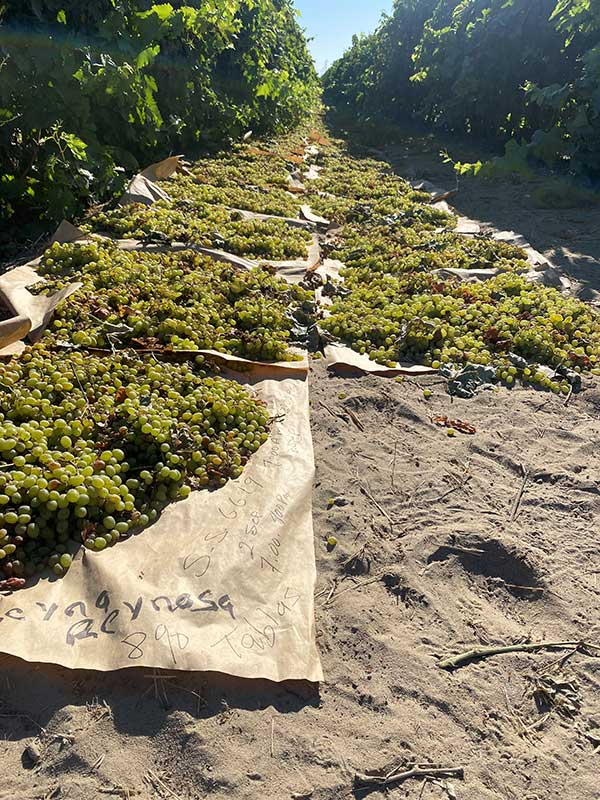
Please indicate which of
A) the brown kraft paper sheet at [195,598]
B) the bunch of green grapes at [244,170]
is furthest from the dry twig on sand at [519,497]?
the bunch of green grapes at [244,170]

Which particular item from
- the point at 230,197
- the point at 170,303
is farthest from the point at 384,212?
the point at 170,303

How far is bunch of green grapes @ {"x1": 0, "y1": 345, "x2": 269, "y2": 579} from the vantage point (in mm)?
A: 2703

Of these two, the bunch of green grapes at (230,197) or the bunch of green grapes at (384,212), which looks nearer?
the bunch of green grapes at (230,197)

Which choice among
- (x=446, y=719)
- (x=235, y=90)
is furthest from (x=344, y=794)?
(x=235, y=90)

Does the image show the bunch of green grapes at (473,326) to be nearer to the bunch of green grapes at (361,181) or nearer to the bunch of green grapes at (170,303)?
the bunch of green grapes at (170,303)

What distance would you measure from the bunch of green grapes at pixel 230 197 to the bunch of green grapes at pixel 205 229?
642mm

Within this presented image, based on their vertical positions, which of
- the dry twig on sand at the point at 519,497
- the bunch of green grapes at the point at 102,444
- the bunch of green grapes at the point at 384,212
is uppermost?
the bunch of green grapes at the point at 102,444

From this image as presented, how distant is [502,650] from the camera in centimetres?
262

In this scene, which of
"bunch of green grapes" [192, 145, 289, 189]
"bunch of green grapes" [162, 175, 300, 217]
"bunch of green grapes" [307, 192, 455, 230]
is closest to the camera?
"bunch of green grapes" [162, 175, 300, 217]

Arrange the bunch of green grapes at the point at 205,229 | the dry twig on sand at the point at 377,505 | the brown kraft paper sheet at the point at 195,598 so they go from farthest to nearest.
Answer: the bunch of green grapes at the point at 205,229
the dry twig on sand at the point at 377,505
the brown kraft paper sheet at the point at 195,598

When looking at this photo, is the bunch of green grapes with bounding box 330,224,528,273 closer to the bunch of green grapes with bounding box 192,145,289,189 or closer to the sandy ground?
the bunch of green grapes with bounding box 192,145,289,189

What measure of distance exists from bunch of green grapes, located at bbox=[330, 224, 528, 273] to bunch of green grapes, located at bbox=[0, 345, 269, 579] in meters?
3.68

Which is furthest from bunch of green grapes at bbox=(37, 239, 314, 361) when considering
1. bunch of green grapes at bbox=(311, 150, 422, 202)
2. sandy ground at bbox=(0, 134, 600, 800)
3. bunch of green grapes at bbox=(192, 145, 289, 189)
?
bunch of green grapes at bbox=(311, 150, 422, 202)

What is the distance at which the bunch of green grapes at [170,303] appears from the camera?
14.3 ft
